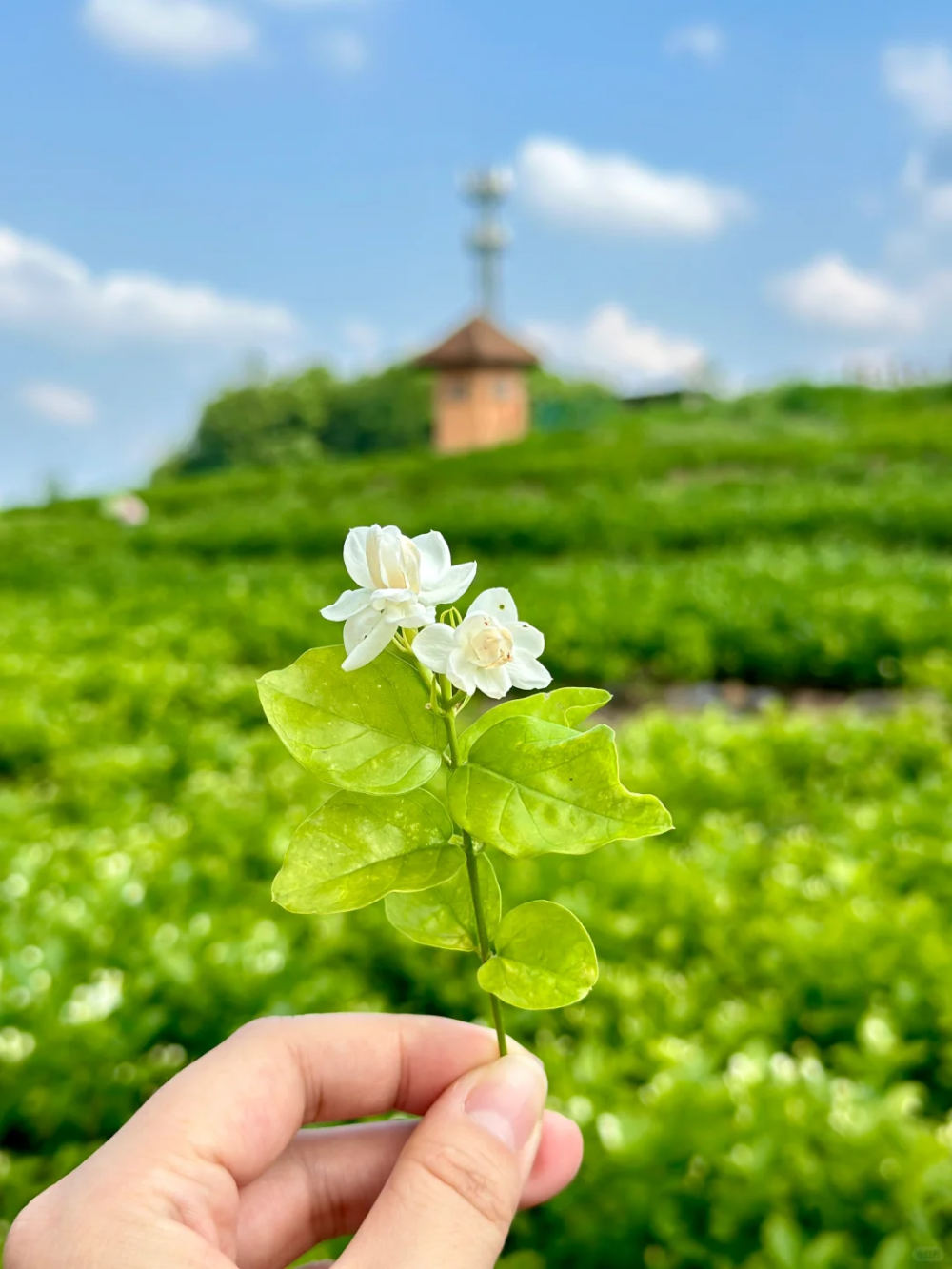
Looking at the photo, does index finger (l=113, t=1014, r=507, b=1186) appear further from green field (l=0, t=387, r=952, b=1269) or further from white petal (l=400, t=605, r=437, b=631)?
green field (l=0, t=387, r=952, b=1269)

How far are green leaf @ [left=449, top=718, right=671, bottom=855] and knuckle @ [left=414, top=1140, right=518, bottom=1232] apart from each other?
15.5 inches

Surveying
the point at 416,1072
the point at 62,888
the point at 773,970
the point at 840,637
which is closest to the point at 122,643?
the point at 62,888

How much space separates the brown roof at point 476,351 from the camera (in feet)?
78.6

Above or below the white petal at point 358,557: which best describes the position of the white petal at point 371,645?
below

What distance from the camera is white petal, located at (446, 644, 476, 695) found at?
69cm

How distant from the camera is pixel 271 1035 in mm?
1094

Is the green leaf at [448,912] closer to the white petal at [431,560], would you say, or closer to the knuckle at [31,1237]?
the white petal at [431,560]

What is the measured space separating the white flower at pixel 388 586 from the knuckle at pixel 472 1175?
0.50 meters

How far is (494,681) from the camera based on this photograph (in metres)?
0.69

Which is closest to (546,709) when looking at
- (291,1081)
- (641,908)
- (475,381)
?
(291,1081)

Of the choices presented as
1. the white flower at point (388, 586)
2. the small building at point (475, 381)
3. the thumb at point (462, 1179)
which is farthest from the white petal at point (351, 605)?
the small building at point (475, 381)

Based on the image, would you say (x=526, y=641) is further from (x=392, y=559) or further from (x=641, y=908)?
(x=641, y=908)

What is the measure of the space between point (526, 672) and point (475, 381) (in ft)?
80.1

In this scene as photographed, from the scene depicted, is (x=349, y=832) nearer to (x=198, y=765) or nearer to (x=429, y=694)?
(x=429, y=694)
